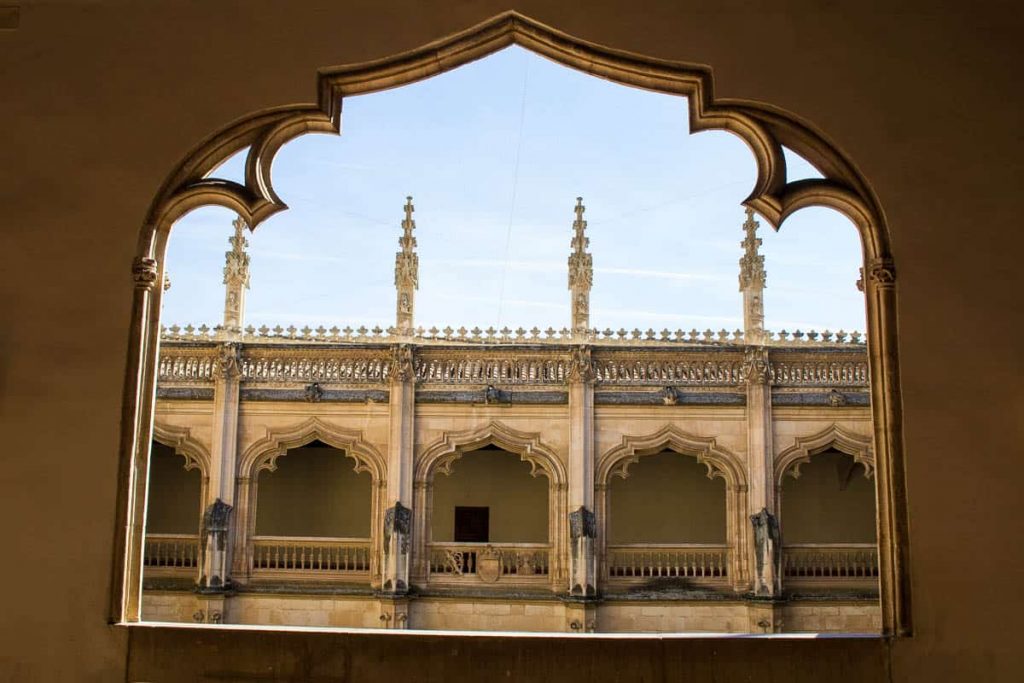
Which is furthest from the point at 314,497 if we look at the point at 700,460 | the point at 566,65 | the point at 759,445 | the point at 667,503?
the point at 566,65

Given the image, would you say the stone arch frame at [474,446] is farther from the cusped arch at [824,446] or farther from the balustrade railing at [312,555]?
the cusped arch at [824,446]

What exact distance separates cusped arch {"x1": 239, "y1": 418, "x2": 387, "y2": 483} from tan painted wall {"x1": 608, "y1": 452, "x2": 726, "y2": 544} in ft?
14.2

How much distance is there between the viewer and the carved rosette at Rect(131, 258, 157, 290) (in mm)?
3262

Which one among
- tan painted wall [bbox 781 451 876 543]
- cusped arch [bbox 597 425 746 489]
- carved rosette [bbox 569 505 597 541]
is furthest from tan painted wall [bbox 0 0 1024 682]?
tan painted wall [bbox 781 451 876 543]

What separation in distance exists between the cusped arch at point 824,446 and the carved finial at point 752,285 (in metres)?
1.54

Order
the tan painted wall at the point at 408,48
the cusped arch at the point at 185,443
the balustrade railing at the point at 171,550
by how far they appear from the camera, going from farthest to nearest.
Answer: the balustrade railing at the point at 171,550
the cusped arch at the point at 185,443
the tan painted wall at the point at 408,48

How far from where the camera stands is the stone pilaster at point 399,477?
1459 centimetres

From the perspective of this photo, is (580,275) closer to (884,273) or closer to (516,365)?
(516,365)

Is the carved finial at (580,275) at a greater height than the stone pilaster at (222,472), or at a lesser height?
greater

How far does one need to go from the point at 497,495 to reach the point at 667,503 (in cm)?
277

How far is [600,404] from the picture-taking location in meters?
15.2

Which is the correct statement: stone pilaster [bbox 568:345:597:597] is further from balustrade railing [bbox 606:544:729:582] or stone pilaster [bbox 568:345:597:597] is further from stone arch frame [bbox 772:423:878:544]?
stone arch frame [bbox 772:423:878:544]

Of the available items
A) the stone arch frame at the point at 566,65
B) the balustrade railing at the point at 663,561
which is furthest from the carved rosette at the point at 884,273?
the balustrade railing at the point at 663,561

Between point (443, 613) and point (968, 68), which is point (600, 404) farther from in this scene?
point (968, 68)
